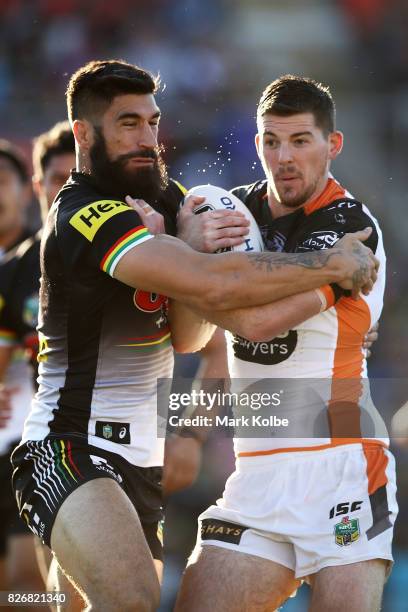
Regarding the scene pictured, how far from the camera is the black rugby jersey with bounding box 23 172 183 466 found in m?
4.39

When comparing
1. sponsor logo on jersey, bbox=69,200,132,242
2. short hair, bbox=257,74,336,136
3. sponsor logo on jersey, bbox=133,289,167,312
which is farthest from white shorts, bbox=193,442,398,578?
short hair, bbox=257,74,336,136

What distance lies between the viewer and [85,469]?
13.8ft

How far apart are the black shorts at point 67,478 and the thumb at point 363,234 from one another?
1372 millimetres

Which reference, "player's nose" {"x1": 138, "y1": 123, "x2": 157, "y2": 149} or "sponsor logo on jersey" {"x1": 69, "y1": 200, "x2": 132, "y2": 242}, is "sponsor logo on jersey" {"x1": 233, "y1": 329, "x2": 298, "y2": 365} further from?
"player's nose" {"x1": 138, "y1": 123, "x2": 157, "y2": 149}

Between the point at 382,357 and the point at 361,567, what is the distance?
Answer: 6.19 m

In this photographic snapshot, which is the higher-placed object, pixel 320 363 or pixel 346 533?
pixel 320 363

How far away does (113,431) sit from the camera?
4.44 m

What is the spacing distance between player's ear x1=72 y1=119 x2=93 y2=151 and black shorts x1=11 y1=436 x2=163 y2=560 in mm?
1342

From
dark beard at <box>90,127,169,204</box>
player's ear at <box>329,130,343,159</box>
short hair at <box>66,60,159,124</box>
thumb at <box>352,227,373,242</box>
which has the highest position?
short hair at <box>66,60,159,124</box>

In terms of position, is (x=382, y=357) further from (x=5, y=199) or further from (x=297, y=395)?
(x=297, y=395)

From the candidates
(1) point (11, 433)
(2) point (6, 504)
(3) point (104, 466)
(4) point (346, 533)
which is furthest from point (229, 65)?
(4) point (346, 533)

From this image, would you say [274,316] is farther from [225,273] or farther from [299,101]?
[299,101]

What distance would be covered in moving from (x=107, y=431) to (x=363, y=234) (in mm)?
1387

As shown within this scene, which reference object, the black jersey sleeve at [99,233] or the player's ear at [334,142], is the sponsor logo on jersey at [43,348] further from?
the player's ear at [334,142]
